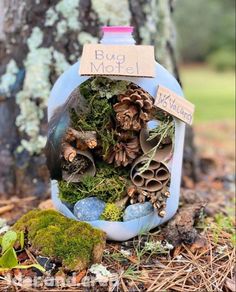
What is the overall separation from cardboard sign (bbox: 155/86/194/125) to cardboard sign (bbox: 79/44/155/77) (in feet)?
0.27

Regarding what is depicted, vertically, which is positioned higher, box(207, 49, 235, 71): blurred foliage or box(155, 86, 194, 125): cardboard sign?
box(207, 49, 235, 71): blurred foliage

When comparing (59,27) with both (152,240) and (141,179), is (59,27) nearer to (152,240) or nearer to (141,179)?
(141,179)

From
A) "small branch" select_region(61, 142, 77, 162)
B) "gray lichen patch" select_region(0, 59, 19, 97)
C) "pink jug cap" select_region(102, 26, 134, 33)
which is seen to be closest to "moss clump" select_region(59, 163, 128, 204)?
"small branch" select_region(61, 142, 77, 162)

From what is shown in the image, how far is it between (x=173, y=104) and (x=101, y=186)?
0.38 meters

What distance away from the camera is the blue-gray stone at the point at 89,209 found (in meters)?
1.65

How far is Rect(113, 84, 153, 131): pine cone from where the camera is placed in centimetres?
156

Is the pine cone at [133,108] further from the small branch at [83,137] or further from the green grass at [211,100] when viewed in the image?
the green grass at [211,100]

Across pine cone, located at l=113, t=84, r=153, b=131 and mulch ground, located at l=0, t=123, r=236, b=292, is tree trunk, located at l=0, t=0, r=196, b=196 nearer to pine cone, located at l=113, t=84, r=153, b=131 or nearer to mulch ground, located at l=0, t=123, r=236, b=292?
mulch ground, located at l=0, t=123, r=236, b=292

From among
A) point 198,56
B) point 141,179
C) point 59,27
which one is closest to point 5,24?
point 59,27

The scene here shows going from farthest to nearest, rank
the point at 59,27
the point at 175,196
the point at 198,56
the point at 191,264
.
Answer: the point at 198,56 < the point at 59,27 < the point at 175,196 < the point at 191,264

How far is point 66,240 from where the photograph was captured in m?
1.51

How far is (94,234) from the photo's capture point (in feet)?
5.10

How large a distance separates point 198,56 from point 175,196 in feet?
59.1

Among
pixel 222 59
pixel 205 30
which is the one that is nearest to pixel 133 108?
pixel 222 59
